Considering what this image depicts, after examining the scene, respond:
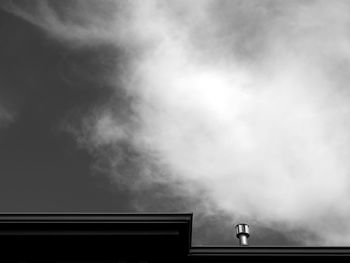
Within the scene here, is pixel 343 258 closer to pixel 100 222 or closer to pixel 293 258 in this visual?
pixel 293 258

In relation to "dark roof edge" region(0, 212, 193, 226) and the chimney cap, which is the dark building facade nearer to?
"dark roof edge" region(0, 212, 193, 226)

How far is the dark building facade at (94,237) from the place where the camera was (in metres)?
11.3

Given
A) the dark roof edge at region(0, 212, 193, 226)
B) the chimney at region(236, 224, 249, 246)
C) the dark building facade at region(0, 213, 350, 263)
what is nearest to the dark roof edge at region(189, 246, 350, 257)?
the dark building facade at region(0, 213, 350, 263)

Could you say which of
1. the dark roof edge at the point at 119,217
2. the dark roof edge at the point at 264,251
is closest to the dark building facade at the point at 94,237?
the dark roof edge at the point at 119,217

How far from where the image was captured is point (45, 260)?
11.3m

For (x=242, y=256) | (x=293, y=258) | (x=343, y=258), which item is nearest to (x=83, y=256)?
(x=242, y=256)

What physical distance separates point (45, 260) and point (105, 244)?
1682mm

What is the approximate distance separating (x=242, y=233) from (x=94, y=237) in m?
5.55

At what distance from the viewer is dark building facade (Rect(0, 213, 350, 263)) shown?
11.3 meters

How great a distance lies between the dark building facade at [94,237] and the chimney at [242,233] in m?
3.39

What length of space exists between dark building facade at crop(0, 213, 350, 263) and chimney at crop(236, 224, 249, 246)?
11.1ft

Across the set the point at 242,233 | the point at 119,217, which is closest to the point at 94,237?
the point at 119,217

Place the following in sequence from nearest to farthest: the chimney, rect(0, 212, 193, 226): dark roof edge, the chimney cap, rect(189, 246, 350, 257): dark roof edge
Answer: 1. rect(0, 212, 193, 226): dark roof edge
2. rect(189, 246, 350, 257): dark roof edge
3. the chimney
4. the chimney cap

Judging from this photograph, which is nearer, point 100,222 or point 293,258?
point 100,222
